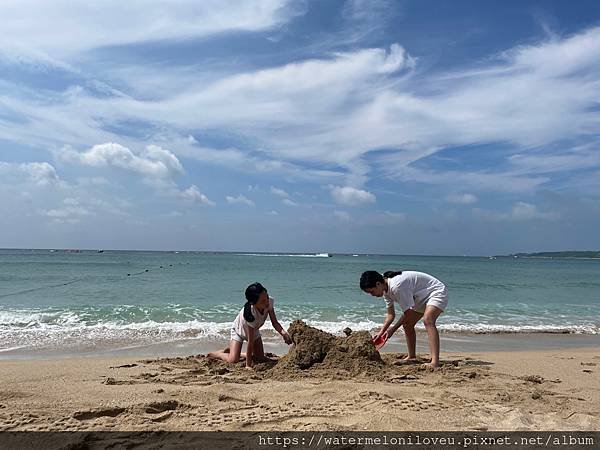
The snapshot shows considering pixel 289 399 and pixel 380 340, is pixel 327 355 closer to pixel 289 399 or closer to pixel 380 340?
pixel 380 340

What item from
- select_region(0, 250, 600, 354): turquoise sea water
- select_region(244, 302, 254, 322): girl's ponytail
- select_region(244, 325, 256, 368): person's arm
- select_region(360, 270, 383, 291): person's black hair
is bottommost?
select_region(0, 250, 600, 354): turquoise sea water

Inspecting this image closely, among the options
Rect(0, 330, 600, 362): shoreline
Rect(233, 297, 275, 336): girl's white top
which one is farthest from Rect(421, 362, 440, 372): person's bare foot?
Rect(0, 330, 600, 362): shoreline

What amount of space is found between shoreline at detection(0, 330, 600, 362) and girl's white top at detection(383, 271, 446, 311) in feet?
7.22

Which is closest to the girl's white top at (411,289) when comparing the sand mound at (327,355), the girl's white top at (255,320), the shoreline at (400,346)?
the sand mound at (327,355)

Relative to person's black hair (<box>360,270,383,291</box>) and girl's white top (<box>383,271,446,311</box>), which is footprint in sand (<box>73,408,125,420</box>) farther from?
girl's white top (<box>383,271,446,311</box>)

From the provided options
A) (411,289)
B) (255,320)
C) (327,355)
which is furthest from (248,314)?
(411,289)

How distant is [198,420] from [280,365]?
1908 mm

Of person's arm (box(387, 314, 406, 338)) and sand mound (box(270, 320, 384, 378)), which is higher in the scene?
person's arm (box(387, 314, 406, 338))

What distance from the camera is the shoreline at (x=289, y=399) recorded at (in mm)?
3412

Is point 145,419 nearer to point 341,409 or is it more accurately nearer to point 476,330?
point 341,409

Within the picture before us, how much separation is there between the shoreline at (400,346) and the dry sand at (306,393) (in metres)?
1.11

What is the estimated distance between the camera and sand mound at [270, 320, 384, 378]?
16.8ft

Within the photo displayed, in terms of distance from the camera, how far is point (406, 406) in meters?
3.79

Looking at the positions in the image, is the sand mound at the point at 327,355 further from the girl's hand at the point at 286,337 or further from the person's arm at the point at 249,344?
the person's arm at the point at 249,344
